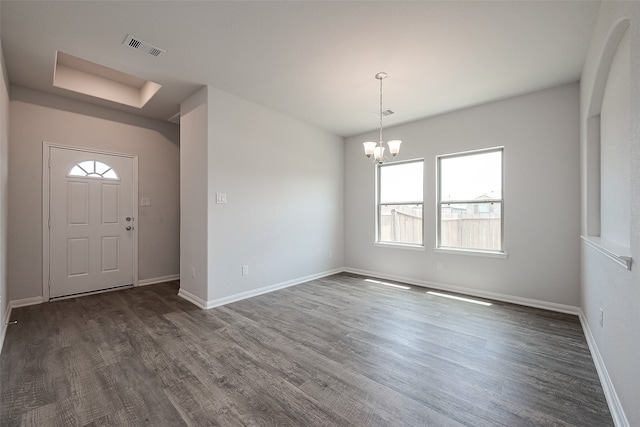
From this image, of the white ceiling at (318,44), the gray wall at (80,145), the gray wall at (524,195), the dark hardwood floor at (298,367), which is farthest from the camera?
the gray wall at (80,145)

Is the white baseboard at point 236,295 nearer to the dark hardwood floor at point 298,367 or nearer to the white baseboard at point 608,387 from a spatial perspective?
the dark hardwood floor at point 298,367

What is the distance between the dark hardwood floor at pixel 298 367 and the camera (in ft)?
5.37

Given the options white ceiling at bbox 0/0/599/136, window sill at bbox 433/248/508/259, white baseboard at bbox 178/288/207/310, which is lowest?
white baseboard at bbox 178/288/207/310

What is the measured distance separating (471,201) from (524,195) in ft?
2.16

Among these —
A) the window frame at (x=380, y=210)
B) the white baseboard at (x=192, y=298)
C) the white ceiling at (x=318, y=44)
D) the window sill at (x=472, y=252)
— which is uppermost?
the white ceiling at (x=318, y=44)

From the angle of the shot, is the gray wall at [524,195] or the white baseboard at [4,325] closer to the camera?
the white baseboard at [4,325]

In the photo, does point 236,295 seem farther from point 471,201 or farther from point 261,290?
point 471,201

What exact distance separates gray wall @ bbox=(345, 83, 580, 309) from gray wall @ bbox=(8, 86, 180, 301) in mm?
4356

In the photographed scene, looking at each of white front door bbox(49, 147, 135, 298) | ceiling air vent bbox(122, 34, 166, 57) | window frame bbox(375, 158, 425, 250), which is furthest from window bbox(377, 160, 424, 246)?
white front door bbox(49, 147, 135, 298)

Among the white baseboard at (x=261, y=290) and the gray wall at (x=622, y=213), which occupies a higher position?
the gray wall at (x=622, y=213)

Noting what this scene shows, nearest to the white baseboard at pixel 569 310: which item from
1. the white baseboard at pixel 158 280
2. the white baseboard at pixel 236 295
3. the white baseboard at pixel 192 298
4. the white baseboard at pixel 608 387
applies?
the white baseboard at pixel 608 387

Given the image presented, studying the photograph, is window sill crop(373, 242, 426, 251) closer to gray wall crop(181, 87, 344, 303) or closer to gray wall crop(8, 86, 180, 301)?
gray wall crop(181, 87, 344, 303)

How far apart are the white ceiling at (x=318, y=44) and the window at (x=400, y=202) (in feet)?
4.65

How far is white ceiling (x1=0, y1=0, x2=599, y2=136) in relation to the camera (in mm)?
2127
